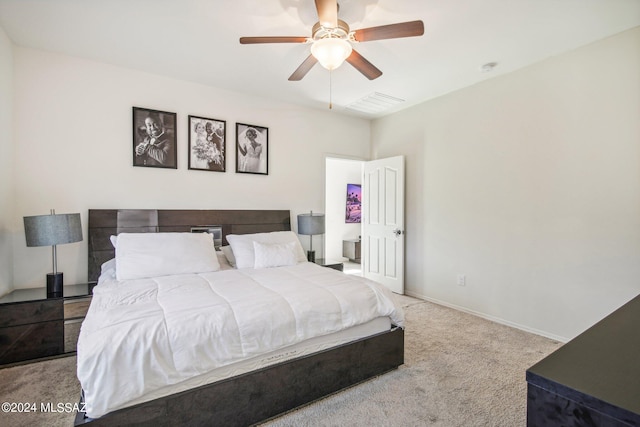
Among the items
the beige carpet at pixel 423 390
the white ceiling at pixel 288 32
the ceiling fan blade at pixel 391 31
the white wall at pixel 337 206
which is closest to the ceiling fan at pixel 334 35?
the ceiling fan blade at pixel 391 31

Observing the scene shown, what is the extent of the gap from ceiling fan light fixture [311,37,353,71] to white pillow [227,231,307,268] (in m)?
1.91

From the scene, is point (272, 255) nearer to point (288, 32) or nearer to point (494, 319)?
point (288, 32)

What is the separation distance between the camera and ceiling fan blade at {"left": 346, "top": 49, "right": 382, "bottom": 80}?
88.0 inches

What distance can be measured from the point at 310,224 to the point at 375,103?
1.94 metres

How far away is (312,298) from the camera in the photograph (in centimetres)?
200

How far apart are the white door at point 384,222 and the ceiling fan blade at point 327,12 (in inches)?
106

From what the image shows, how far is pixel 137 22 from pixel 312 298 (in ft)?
8.43

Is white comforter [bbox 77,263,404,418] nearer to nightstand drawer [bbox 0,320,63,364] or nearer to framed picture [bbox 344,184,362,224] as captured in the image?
nightstand drawer [bbox 0,320,63,364]

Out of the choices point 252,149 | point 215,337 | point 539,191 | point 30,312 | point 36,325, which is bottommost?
point 36,325

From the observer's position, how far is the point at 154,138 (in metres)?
3.34

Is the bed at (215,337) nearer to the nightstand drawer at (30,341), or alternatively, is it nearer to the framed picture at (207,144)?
the nightstand drawer at (30,341)

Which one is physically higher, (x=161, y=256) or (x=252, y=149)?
(x=252, y=149)

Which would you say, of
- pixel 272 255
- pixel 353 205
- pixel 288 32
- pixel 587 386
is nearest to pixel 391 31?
pixel 288 32

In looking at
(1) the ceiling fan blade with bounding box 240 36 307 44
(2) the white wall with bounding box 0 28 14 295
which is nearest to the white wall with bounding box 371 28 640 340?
(1) the ceiling fan blade with bounding box 240 36 307 44
